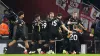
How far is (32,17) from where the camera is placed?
21.8 meters

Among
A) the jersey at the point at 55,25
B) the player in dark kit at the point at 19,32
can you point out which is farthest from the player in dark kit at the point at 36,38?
the jersey at the point at 55,25

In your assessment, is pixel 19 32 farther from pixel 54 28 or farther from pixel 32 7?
pixel 32 7

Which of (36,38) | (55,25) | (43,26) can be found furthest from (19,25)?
(55,25)

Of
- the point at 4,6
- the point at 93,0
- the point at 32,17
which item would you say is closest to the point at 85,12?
the point at 93,0

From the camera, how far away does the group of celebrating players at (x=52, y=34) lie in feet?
59.1

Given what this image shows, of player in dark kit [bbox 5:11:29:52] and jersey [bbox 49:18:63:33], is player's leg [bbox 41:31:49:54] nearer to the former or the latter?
jersey [bbox 49:18:63:33]

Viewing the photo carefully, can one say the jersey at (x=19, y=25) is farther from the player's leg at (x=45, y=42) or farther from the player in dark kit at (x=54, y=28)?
the player in dark kit at (x=54, y=28)

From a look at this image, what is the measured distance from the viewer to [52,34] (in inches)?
720

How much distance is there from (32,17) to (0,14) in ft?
5.46

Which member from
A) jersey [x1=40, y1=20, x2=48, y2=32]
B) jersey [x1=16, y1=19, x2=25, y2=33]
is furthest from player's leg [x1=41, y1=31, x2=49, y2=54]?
jersey [x1=16, y1=19, x2=25, y2=33]

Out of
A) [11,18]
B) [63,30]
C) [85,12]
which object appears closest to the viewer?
[63,30]

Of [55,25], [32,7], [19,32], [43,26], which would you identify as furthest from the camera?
[32,7]

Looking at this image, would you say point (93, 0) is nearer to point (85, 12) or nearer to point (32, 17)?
point (85, 12)

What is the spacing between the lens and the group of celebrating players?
59.1ft
